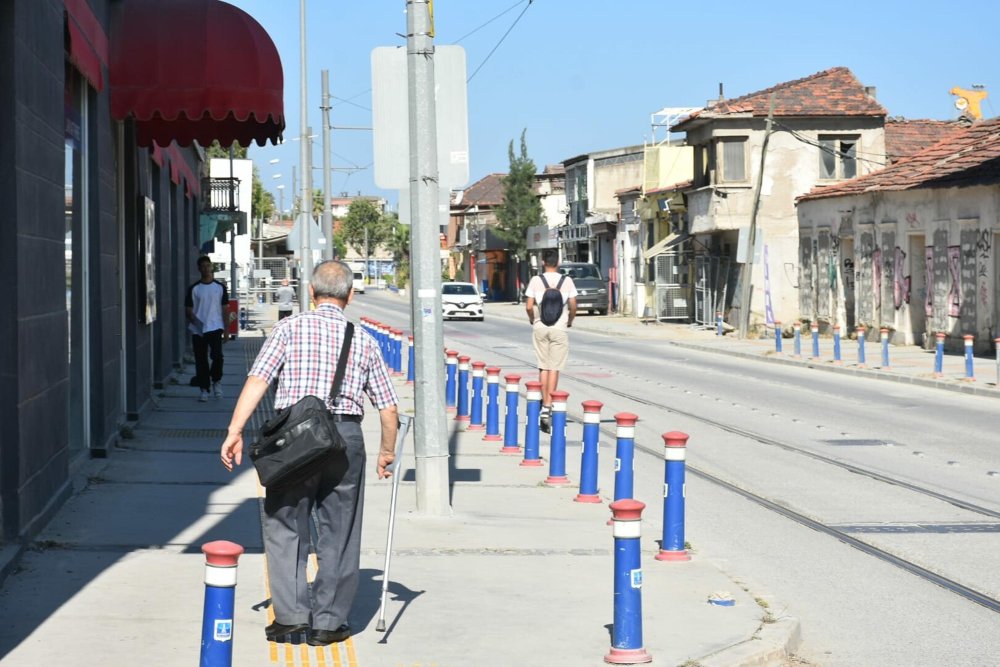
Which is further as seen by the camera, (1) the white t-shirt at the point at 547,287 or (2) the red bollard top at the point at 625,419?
(1) the white t-shirt at the point at 547,287

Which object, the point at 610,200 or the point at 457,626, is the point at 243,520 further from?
the point at 610,200

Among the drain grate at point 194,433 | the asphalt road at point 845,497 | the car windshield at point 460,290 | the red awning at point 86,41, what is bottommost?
the asphalt road at point 845,497

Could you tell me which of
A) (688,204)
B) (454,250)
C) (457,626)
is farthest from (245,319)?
(454,250)

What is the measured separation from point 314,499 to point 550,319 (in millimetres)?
9347

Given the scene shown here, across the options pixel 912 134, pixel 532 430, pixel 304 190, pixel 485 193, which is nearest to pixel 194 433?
pixel 532 430

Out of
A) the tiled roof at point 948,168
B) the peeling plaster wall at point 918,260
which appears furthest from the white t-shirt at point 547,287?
the peeling plaster wall at point 918,260

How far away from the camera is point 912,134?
51438 millimetres

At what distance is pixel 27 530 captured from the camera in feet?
28.1

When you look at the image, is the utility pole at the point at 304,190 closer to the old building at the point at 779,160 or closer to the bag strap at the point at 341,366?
the old building at the point at 779,160

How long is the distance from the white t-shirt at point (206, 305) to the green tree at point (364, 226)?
12857 cm

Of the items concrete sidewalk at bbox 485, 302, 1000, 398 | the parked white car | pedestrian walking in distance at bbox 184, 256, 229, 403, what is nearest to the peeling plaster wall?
concrete sidewalk at bbox 485, 302, 1000, 398

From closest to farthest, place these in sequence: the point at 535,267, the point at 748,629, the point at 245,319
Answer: the point at 748,629, the point at 245,319, the point at 535,267

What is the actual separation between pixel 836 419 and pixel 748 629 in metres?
11.5

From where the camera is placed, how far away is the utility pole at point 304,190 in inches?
1119
